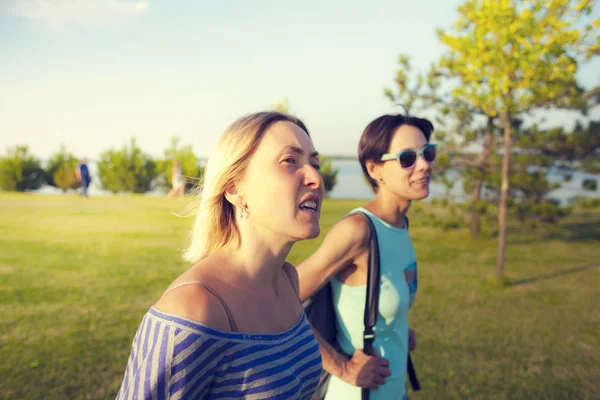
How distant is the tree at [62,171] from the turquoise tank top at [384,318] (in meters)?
29.9

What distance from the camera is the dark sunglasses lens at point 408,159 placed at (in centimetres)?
280

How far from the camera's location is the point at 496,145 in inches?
494

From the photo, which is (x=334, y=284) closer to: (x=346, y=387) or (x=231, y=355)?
(x=346, y=387)

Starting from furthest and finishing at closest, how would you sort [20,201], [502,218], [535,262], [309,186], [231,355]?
1. [20,201]
2. [535,262]
3. [502,218]
4. [309,186]
5. [231,355]

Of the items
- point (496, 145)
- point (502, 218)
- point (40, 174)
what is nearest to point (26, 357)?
point (502, 218)

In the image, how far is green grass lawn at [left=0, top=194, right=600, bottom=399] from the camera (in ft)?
16.6

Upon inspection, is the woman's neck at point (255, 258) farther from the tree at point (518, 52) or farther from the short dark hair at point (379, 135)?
the tree at point (518, 52)

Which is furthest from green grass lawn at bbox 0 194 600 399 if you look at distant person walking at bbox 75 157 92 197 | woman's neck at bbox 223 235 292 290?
distant person walking at bbox 75 157 92 197

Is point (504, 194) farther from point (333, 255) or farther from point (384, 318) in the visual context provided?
point (333, 255)

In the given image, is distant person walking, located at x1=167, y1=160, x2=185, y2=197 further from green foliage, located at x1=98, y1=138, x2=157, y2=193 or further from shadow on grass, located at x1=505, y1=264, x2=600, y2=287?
shadow on grass, located at x1=505, y1=264, x2=600, y2=287

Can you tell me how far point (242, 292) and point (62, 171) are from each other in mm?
31630

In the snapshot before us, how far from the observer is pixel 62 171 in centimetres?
2947

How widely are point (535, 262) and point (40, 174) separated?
94.9 feet

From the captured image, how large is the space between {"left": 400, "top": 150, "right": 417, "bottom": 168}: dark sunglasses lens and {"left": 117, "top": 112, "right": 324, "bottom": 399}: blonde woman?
118 cm
